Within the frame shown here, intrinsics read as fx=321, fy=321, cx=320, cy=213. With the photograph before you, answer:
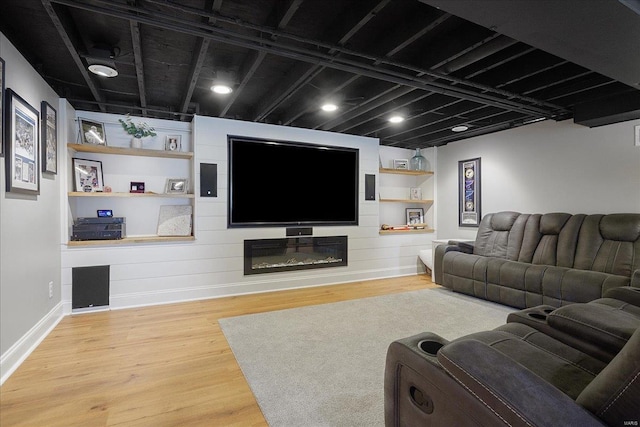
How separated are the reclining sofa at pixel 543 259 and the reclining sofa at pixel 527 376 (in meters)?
1.42

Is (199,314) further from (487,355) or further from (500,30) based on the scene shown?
(500,30)

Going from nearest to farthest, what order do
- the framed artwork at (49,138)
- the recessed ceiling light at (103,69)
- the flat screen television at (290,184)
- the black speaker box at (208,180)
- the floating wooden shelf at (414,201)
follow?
the recessed ceiling light at (103,69) → the framed artwork at (49,138) → the black speaker box at (208,180) → the flat screen television at (290,184) → the floating wooden shelf at (414,201)

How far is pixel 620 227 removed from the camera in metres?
3.36

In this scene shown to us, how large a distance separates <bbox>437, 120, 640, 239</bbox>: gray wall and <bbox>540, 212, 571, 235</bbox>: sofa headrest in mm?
261

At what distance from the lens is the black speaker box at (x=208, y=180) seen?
415cm

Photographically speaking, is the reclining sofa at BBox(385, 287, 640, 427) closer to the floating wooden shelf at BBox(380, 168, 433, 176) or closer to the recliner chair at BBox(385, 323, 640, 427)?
the recliner chair at BBox(385, 323, 640, 427)

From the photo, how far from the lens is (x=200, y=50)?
2473 mm

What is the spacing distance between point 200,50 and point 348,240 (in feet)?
11.3

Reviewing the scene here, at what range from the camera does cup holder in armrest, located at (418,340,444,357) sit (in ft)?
4.07

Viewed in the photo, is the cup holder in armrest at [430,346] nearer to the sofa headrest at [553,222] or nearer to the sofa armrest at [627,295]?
the sofa armrest at [627,295]

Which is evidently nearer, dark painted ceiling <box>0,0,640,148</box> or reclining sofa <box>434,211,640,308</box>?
dark painted ceiling <box>0,0,640,148</box>

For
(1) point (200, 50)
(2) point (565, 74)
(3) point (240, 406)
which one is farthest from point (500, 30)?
(3) point (240, 406)

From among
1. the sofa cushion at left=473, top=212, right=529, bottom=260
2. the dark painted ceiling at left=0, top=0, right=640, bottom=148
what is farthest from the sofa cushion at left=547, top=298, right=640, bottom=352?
the sofa cushion at left=473, top=212, right=529, bottom=260

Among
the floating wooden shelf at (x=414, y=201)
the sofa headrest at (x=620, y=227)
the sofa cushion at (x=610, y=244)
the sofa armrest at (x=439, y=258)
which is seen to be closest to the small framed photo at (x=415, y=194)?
the floating wooden shelf at (x=414, y=201)
